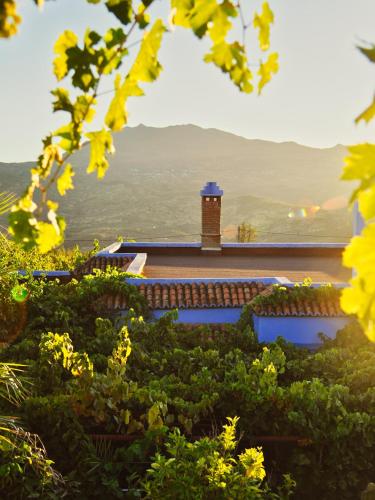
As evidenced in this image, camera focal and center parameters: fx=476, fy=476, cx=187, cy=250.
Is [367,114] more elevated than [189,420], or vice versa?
[367,114]

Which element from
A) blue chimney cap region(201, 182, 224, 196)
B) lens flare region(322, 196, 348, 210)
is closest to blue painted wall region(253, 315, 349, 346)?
blue chimney cap region(201, 182, 224, 196)

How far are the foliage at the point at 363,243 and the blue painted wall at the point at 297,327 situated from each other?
27.5 ft

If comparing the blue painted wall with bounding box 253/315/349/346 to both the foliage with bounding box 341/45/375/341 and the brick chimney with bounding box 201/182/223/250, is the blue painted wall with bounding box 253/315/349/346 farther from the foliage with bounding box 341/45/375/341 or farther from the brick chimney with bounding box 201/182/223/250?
the foliage with bounding box 341/45/375/341

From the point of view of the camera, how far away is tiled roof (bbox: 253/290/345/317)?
356 inches

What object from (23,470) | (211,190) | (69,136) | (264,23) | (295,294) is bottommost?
(23,470)

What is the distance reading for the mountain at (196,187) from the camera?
299 feet

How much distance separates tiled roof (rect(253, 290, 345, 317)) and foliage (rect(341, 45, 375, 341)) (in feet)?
27.3

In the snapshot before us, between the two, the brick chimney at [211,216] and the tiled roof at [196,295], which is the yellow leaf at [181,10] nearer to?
the tiled roof at [196,295]

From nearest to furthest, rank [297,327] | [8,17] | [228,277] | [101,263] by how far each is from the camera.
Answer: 1. [8,17]
2. [297,327]
3. [228,277]
4. [101,263]

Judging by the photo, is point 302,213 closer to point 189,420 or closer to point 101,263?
point 101,263

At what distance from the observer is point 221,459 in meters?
4.16

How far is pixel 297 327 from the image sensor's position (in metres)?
9.12

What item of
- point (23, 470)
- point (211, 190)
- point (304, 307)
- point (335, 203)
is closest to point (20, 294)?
point (23, 470)

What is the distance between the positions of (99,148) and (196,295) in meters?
8.66
